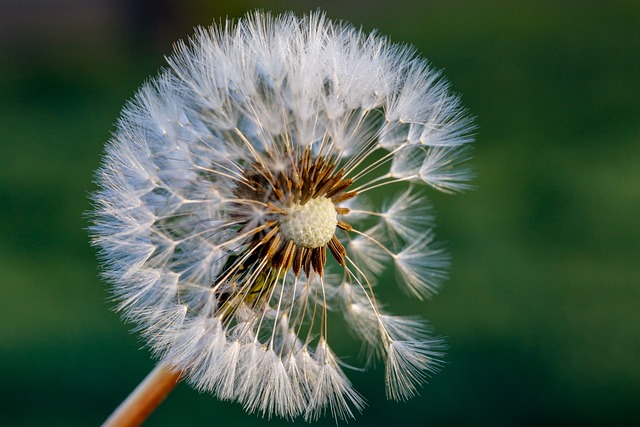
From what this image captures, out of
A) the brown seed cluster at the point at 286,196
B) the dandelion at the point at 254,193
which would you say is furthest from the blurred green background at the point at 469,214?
the brown seed cluster at the point at 286,196

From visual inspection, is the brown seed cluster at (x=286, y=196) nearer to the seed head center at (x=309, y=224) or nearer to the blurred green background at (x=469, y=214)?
the seed head center at (x=309, y=224)

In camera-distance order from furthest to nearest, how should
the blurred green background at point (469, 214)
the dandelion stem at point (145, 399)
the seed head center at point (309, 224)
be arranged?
the blurred green background at point (469, 214)
the seed head center at point (309, 224)
the dandelion stem at point (145, 399)

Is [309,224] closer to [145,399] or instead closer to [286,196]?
[286,196]

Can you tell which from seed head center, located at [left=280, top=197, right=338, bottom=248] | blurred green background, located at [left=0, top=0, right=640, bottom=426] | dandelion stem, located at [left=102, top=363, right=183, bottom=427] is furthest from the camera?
blurred green background, located at [left=0, top=0, right=640, bottom=426]

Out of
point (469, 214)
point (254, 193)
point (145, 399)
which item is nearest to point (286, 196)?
point (254, 193)

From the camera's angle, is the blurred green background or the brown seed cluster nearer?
the brown seed cluster

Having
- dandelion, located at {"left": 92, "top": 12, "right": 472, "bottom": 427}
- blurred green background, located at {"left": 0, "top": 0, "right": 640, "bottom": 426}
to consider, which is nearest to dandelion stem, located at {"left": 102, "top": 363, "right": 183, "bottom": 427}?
dandelion, located at {"left": 92, "top": 12, "right": 472, "bottom": 427}

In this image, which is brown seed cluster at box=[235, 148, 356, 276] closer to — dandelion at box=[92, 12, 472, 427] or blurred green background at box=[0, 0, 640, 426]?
dandelion at box=[92, 12, 472, 427]

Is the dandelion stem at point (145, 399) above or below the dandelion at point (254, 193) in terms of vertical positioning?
below
